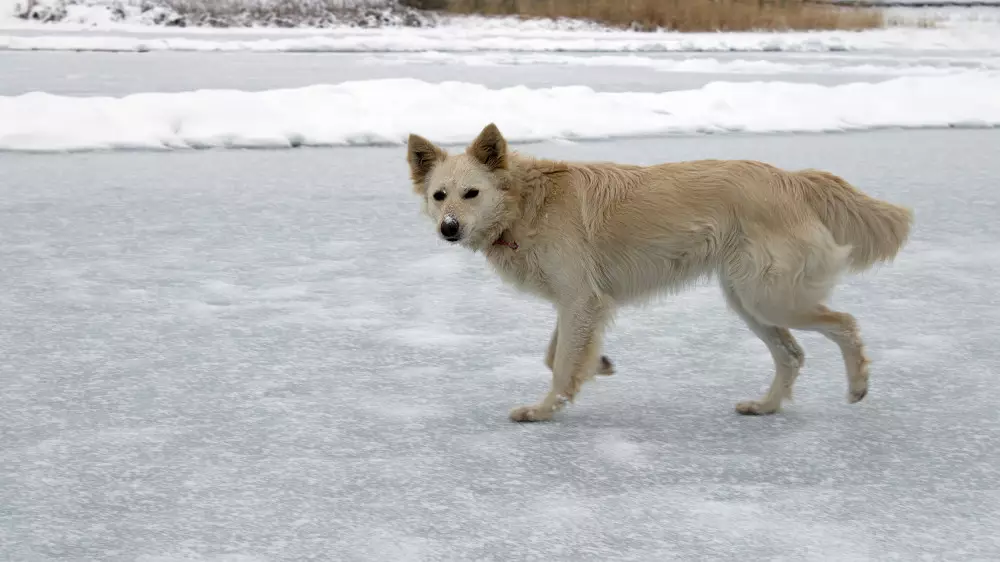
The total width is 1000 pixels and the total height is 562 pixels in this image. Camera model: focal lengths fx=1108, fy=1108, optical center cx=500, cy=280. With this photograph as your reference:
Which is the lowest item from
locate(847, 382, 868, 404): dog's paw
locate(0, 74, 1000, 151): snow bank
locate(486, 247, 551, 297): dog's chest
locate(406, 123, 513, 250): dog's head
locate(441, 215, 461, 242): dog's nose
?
locate(0, 74, 1000, 151): snow bank

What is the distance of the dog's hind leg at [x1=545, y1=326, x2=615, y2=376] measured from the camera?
405cm

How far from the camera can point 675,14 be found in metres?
26.6

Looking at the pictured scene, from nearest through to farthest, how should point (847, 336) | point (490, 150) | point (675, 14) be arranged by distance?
point (847, 336) < point (490, 150) < point (675, 14)

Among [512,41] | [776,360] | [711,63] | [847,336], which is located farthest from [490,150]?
[512,41]

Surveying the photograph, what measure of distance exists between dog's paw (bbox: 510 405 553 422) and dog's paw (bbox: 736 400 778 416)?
68 cm

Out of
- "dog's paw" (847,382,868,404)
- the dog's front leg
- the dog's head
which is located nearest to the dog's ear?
the dog's head

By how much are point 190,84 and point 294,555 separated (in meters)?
11.7

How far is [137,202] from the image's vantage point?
7379 mm

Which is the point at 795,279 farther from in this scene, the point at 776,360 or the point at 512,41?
the point at 512,41

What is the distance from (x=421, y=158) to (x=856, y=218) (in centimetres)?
153

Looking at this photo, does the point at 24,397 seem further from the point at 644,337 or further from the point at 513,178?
the point at 644,337

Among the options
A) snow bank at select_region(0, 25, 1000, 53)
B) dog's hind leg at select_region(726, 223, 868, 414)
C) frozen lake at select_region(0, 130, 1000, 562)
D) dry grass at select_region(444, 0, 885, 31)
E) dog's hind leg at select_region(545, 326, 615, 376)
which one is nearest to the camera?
frozen lake at select_region(0, 130, 1000, 562)

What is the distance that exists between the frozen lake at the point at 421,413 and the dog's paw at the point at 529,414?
51 millimetres

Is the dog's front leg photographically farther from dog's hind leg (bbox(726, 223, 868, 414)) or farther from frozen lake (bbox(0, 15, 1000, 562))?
dog's hind leg (bbox(726, 223, 868, 414))
